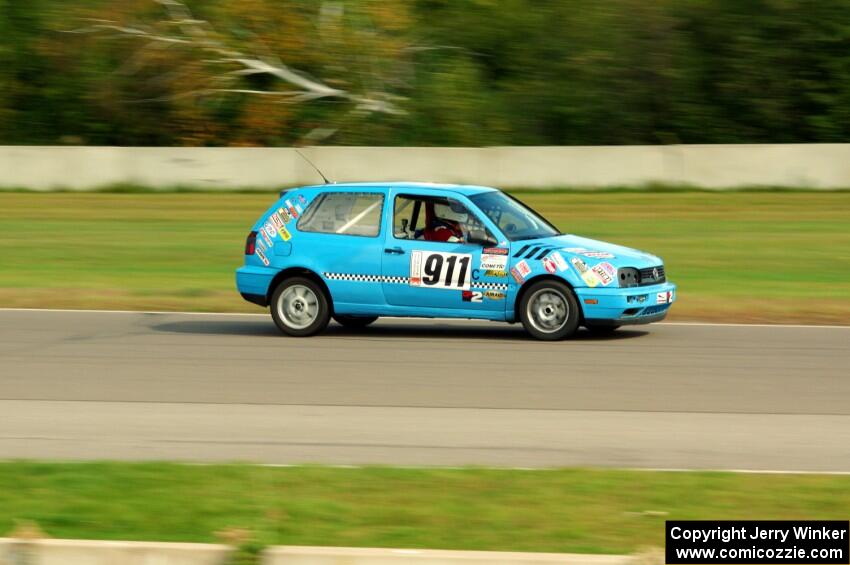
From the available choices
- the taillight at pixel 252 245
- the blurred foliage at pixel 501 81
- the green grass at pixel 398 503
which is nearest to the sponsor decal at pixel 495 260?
the taillight at pixel 252 245

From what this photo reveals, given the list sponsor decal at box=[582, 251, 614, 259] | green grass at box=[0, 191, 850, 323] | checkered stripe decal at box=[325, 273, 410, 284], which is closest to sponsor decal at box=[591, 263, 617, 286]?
sponsor decal at box=[582, 251, 614, 259]

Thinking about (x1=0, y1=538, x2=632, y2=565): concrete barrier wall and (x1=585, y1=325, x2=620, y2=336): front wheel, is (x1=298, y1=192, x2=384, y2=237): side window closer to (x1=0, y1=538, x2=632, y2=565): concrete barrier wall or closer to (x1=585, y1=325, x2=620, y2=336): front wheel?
(x1=585, y1=325, x2=620, y2=336): front wheel

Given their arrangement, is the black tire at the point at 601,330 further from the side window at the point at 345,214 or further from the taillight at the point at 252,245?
the taillight at the point at 252,245

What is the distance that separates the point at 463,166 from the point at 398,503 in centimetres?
2414

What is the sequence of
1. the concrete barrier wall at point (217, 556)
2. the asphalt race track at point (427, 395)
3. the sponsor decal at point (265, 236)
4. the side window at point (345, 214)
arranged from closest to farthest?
the concrete barrier wall at point (217, 556) → the asphalt race track at point (427, 395) → the side window at point (345, 214) → the sponsor decal at point (265, 236)

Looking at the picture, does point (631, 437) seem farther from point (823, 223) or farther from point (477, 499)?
point (823, 223)

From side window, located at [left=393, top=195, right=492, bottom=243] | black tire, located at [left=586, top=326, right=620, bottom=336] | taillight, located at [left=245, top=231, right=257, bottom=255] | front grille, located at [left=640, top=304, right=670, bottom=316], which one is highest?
side window, located at [left=393, top=195, right=492, bottom=243]

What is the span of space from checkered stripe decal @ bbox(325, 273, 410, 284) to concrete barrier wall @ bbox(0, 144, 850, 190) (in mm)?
16560

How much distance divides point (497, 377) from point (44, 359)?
4.28 m

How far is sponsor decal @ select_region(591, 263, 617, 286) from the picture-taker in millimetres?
13219

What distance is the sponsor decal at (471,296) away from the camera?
44.4 ft

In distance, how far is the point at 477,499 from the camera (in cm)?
689

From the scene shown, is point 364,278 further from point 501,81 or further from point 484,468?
point 501,81

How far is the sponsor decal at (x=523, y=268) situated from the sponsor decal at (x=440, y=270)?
507mm
